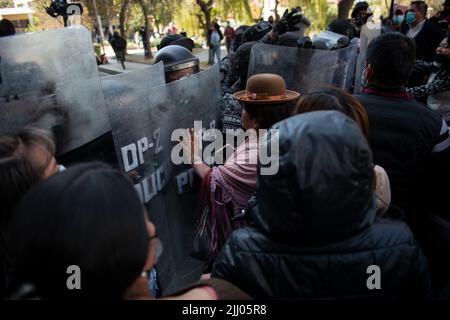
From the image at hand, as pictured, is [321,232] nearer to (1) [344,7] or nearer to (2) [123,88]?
(2) [123,88]

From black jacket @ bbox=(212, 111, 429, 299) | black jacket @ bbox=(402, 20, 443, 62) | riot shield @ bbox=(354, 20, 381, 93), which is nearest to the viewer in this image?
black jacket @ bbox=(212, 111, 429, 299)

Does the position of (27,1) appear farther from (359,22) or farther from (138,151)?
(359,22)

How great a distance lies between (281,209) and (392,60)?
4.23 feet

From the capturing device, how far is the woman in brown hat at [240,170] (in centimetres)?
174

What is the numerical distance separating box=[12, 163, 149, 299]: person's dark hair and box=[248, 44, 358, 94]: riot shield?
72.9 inches

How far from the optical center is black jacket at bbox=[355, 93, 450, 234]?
1.82 meters

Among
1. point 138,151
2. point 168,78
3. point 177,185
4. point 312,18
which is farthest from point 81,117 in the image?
point 312,18

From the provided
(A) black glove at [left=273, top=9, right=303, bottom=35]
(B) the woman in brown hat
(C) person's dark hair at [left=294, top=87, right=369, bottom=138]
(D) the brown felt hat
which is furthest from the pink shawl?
(A) black glove at [left=273, top=9, right=303, bottom=35]

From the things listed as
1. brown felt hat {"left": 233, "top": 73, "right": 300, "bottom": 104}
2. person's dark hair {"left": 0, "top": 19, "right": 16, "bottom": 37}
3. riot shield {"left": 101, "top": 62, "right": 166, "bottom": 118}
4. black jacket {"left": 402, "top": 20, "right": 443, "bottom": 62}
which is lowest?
black jacket {"left": 402, "top": 20, "right": 443, "bottom": 62}

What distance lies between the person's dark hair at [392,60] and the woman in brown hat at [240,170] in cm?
→ 46

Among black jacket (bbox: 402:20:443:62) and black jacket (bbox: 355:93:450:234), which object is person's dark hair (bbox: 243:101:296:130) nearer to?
black jacket (bbox: 355:93:450:234)

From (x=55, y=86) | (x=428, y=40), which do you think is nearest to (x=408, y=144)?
(x=55, y=86)

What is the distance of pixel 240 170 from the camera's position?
1.73m

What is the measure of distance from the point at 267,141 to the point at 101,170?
0.49m
